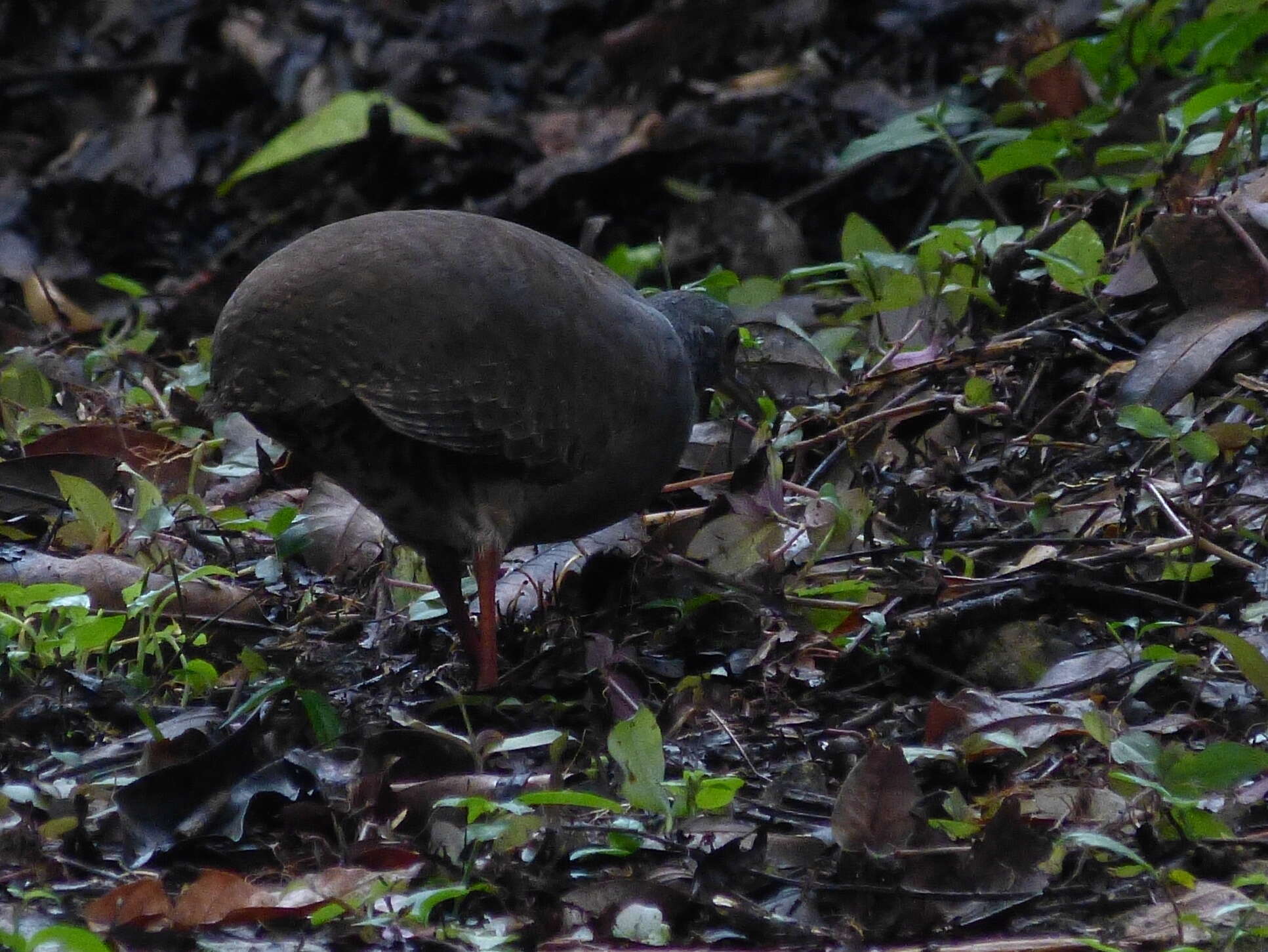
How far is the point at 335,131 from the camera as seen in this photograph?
29.2 ft

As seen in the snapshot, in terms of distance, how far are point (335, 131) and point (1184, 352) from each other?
5.64 metres

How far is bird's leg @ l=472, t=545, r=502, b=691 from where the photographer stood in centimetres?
394

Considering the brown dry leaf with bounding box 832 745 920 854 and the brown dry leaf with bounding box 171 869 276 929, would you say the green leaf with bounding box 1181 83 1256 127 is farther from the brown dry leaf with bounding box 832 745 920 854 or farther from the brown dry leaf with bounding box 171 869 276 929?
the brown dry leaf with bounding box 171 869 276 929

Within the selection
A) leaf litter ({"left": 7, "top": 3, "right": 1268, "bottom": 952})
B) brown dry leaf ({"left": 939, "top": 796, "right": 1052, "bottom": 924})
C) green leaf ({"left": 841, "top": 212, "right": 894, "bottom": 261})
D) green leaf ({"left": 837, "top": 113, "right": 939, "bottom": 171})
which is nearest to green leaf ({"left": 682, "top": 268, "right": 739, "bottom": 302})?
leaf litter ({"left": 7, "top": 3, "right": 1268, "bottom": 952})

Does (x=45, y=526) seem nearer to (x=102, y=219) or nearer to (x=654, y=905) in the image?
(x=654, y=905)

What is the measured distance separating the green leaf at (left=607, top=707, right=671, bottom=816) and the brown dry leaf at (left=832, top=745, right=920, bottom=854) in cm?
33

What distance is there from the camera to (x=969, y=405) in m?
4.81

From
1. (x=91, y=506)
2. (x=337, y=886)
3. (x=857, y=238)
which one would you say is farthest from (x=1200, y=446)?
(x=91, y=506)

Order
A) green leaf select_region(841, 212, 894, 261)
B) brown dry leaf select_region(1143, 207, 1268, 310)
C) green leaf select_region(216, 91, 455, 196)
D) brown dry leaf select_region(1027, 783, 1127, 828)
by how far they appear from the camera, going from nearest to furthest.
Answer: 1. brown dry leaf select_region(1027, 783, 1127, 828)
2. brown dry leaf select_region(1143, 207, 1268, 310)
3. green leaf select_region(841, 212, 894, 261)
4. green leaf select_region(216, 91, 455, 196)

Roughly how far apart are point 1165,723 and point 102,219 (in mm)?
7559


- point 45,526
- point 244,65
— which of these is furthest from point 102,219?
point 45,526

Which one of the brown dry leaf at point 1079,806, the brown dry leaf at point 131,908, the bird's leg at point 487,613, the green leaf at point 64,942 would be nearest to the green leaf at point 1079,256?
the bird's leg at point 487,613

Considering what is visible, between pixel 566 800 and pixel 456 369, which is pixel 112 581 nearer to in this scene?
pixel 456 369

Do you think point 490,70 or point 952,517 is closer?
point 952,517
